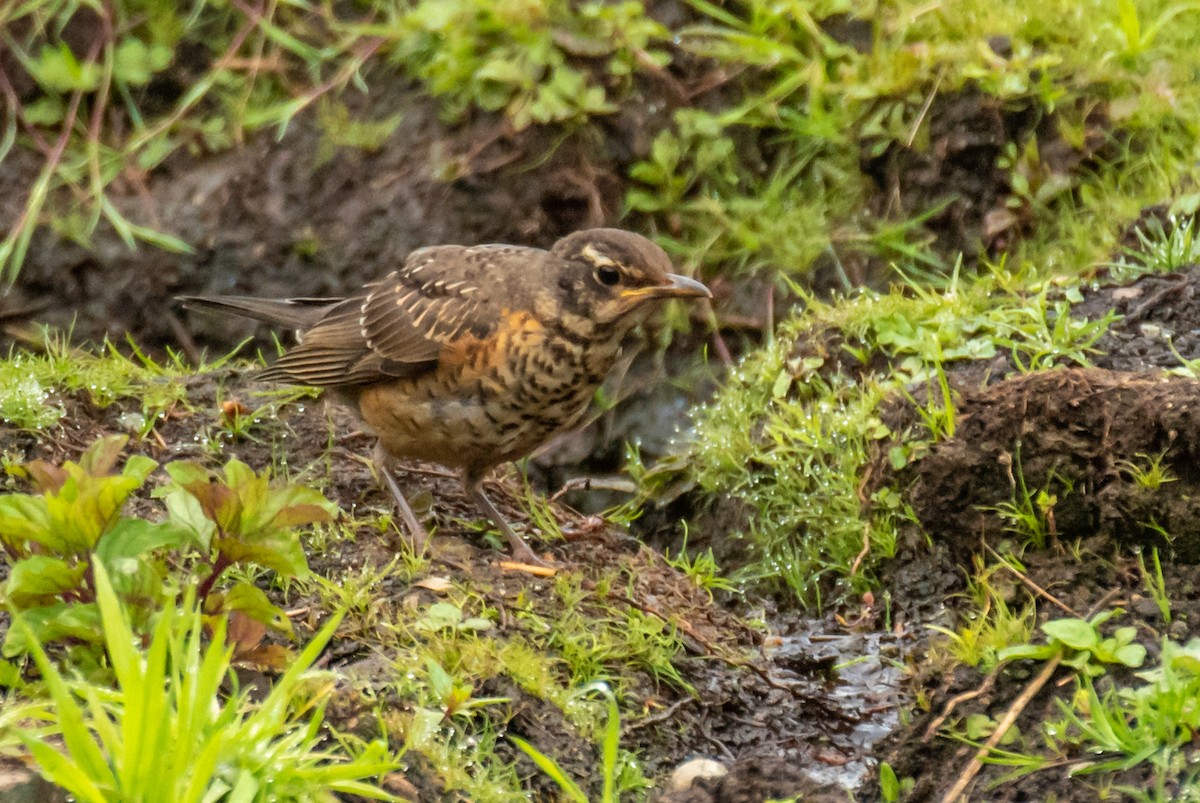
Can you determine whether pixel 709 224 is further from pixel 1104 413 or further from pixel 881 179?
pixel 1104 413

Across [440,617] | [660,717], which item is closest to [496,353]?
[440,617]

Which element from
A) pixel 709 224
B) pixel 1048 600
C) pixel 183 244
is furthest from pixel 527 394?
pixel 183 244

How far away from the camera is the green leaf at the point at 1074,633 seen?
363cm

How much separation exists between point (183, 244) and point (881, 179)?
11.2 feet

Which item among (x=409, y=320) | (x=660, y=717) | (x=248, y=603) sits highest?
(x=248, y=603)

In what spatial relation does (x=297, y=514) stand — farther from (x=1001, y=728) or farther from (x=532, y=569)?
(x=1001, y=728)

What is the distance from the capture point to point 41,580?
10.8 feet

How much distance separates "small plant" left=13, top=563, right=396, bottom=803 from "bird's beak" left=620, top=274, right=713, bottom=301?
1.97 m


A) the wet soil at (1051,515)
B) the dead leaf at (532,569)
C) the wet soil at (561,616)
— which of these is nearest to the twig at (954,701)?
the wet soil at (1051,515)

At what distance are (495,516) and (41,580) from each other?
206cm

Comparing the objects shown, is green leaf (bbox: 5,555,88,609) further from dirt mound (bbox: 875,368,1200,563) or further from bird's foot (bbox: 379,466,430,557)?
dirt mound (bbox: 875,368,1200,563)

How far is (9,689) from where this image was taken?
3.46 meters

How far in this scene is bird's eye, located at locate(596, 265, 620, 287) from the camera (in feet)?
16.0

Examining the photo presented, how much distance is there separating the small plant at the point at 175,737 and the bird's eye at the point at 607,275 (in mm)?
1998
